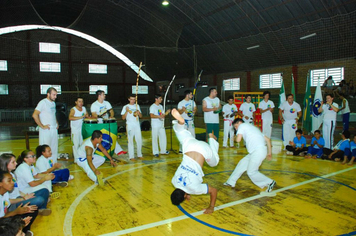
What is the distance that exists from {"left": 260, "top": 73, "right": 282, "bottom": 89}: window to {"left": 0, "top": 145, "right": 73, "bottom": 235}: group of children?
20928 mm

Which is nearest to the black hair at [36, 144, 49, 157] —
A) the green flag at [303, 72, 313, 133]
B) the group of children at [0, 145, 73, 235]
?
the group of children at [0, 145, 73, 235]

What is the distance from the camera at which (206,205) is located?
4816 millimetres

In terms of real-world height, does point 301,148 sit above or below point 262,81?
below

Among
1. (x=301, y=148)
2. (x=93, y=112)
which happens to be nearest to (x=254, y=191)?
(x=301, y=148)

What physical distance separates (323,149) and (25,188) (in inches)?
318

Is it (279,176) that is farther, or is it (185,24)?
(185,24)

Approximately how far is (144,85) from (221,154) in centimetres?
2782

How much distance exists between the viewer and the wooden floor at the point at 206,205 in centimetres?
392

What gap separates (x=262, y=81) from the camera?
24.2 meters

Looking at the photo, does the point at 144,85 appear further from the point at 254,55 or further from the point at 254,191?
the point at 254,191

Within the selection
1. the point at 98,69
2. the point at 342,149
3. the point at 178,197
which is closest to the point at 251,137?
the point at 178,197

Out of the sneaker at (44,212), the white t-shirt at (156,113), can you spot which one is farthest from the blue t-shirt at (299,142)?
the sneaker at (44,212)

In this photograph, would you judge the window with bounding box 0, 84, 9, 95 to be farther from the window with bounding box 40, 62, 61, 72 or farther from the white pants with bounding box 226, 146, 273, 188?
the white pants with bounding box 226, 146, 273, 188

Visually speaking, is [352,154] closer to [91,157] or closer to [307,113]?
[307,113]
